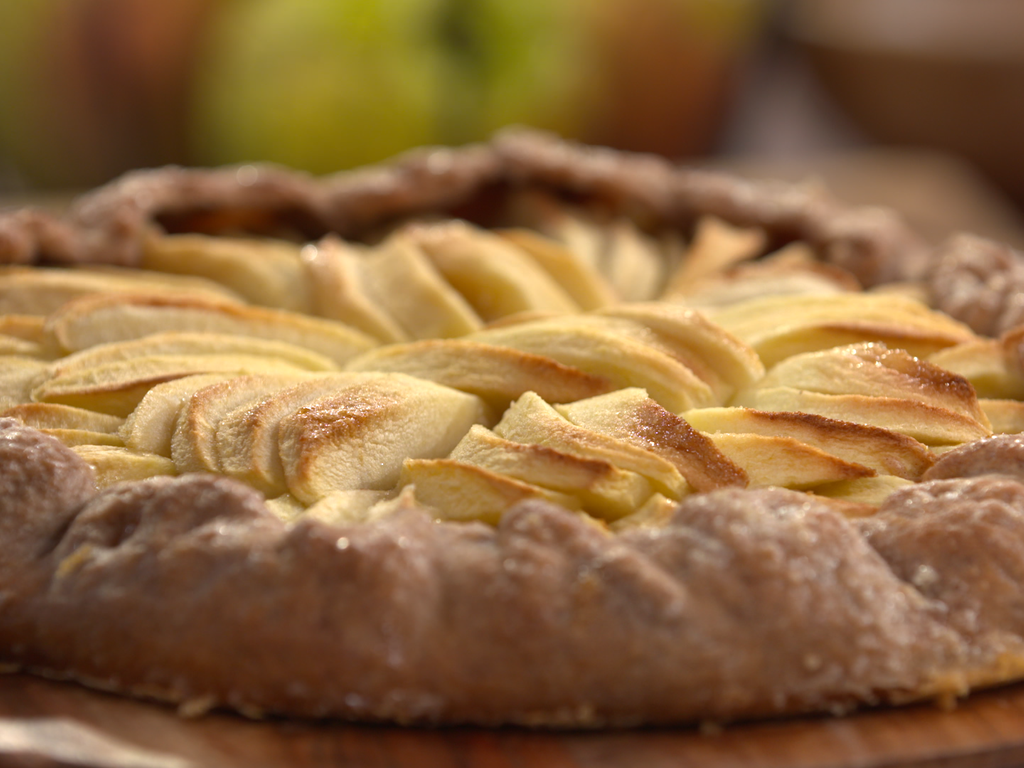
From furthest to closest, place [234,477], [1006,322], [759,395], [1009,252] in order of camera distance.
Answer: [1009,252] → [1006,322] → [759,395] → [234,477]

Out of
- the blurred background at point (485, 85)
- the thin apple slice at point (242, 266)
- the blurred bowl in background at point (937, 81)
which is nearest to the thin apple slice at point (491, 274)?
the thin apple slice at point (242, 266)

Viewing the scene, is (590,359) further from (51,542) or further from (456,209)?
(456,209)

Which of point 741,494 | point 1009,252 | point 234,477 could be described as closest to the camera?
point 741,494

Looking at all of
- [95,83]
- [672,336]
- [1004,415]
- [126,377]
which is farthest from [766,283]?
[95,83]

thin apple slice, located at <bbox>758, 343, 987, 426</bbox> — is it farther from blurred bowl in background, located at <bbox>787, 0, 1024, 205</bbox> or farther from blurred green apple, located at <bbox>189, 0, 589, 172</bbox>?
blurred bowl in background, located at <bbox>787, 0, 1024, 205</bbox>

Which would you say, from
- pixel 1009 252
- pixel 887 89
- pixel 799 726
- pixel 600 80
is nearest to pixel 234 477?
pixel 799 726

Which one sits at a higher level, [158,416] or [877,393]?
[877,393]

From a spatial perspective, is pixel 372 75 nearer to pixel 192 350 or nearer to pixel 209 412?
pixel 192 350
